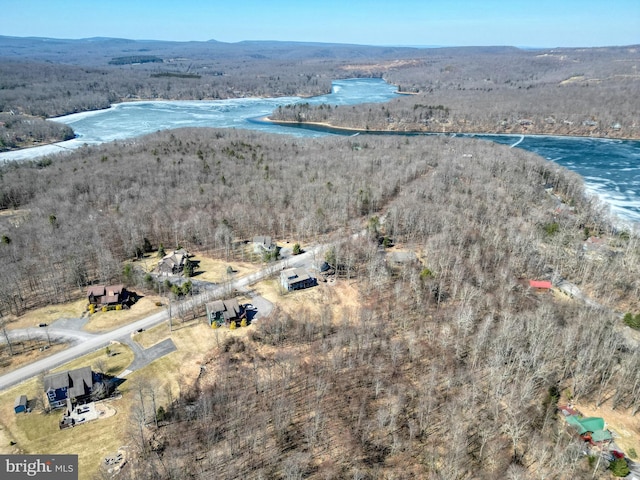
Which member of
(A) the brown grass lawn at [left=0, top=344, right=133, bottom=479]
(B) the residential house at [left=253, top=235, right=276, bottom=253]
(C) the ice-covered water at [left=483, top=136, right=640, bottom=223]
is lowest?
(A) the brown grass lawn at [left=0, top=344, right=133, bottom=479]

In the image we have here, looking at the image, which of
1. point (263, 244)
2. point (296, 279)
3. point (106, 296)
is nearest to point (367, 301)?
point (296, 279)

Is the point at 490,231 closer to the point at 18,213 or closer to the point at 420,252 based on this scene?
the point at 420,252

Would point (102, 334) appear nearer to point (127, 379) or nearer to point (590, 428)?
point (127, 379)

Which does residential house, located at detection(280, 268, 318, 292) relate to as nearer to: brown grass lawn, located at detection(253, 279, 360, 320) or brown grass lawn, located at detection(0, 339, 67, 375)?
brown grass lawn, located at detection(253, 279, 360, 320)

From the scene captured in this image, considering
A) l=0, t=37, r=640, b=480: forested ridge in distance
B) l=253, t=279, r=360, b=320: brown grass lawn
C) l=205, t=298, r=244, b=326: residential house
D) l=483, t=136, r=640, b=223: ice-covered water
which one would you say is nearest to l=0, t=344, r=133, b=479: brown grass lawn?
l=0, t=37, r=640, b=480: forested ridge in distance

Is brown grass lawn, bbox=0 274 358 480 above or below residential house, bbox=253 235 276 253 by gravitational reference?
below

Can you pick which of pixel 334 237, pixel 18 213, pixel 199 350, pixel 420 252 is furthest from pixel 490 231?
pixel 18 213
